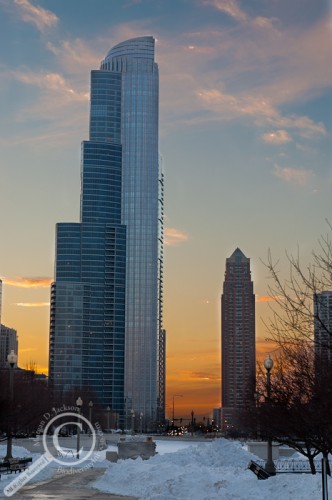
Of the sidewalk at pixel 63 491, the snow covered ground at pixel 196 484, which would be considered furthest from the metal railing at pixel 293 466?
the sidewalk at pixel 63 491

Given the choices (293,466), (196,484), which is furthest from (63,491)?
(293,466)

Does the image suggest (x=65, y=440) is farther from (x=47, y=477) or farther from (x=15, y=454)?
(x=47, y=477)

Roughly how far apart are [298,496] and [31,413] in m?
57.2

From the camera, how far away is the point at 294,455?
6241 centimetres

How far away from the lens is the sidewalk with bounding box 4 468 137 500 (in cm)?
3048

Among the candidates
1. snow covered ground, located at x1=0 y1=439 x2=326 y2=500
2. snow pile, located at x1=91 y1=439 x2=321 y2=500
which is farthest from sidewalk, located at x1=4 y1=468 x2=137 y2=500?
snow pile, located at x1=91 y1=439 x2=321 y2=500

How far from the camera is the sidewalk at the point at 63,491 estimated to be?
1200 inches

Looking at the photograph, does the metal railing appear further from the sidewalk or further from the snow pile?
the sidewalk

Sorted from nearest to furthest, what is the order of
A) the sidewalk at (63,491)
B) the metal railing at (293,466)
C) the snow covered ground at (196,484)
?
the snow covered ground at (196,484) → the sidewalk at (63,491) → the metal railing at (293,466)

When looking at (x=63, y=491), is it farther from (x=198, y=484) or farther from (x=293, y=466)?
(x=293, y=466)

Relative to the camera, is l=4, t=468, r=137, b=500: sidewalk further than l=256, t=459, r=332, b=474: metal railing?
No

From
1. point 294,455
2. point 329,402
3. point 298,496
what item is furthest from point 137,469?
point 294,455

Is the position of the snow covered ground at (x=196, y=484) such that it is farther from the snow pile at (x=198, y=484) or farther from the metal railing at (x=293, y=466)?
the metal railing at (x=293, y=466)

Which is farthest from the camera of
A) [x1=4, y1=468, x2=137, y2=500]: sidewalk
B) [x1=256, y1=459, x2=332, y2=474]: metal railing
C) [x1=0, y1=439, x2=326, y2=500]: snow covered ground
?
[x1=256, y1=459, x2=332, y2=474]: metal railing
